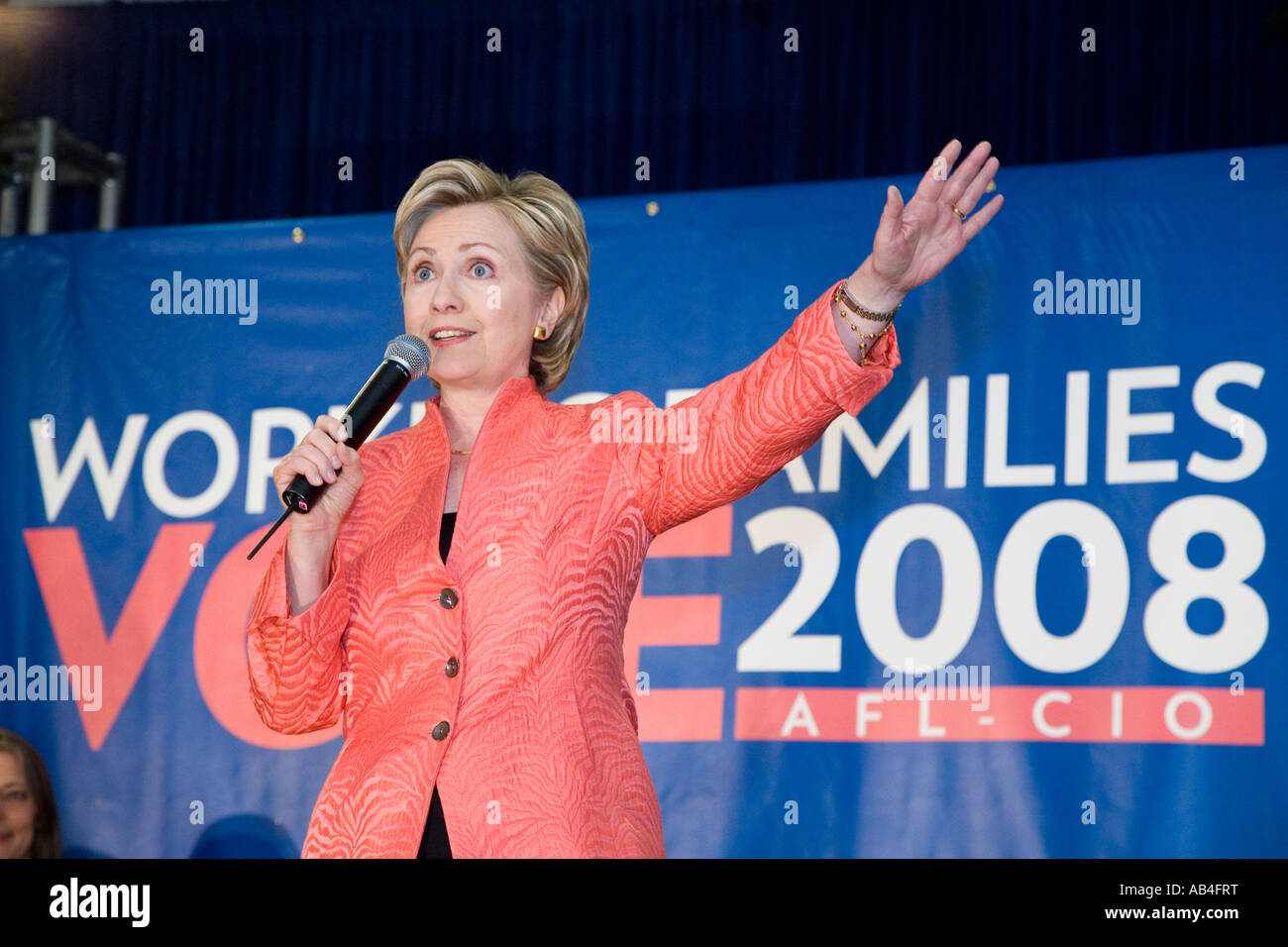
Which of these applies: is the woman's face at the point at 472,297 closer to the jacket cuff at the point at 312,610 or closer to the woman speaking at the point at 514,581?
the woman speaking at the point at 514,581

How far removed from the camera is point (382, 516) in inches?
78.7

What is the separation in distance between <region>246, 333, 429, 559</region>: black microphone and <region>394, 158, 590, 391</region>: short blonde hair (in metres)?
0.21

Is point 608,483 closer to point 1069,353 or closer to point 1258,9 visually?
point 1069,353

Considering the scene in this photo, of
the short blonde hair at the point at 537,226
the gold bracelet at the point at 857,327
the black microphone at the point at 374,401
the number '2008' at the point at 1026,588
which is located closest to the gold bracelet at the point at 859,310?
the gold bracelet at the point at 857,327

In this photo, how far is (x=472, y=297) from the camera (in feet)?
7.06

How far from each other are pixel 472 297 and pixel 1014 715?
5.00ft

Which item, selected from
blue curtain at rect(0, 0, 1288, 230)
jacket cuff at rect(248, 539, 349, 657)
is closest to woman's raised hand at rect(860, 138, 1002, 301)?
jacket cuff at rect(248, 539, 349, 657)

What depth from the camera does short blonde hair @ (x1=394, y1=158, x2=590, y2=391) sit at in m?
2.20

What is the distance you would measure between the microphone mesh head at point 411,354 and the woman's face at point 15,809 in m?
1.96

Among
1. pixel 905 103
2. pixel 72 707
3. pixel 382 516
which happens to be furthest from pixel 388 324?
pixel 382 516

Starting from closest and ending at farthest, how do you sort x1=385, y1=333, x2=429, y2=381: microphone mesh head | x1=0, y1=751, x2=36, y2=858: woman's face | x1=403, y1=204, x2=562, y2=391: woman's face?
x1=385, y1=333, x2=429, y2=381: microphone mesh head → x1=403, y1=204, x2=562, y2=391: woman's face → x1=0, y1=751, x2=36, y2=858: woman's face

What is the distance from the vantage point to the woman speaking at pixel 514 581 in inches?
70.7

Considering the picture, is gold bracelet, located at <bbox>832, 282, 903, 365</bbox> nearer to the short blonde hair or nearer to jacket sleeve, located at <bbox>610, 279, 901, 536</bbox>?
jacket sleeve, located at <bbox>610, 279, 901, 536</bbox>
